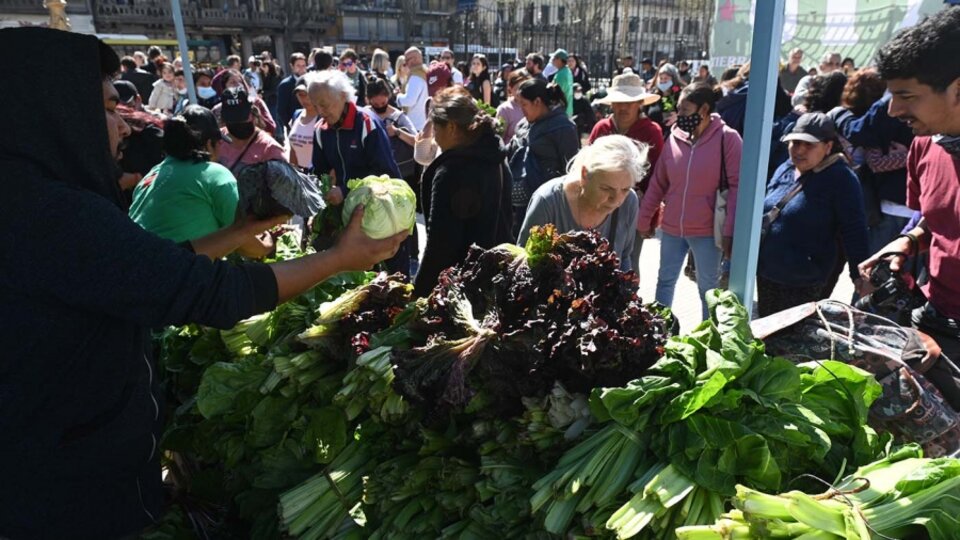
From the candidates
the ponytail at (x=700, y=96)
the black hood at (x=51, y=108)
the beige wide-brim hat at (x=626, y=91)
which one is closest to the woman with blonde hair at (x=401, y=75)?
the beige wide-brim hat at (x=626, y=91)

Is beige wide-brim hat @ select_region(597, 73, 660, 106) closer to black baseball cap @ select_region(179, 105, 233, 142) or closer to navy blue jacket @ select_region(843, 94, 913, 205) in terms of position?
navy blue jacket @ select_region(843, 94, 913, 205)

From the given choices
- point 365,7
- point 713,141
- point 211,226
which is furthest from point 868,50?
point 365,7

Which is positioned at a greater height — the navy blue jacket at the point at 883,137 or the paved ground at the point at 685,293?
the navy blue jacket at the point at 883,137

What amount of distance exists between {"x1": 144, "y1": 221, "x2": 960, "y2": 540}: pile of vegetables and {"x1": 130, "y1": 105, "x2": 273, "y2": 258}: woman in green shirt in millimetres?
1366

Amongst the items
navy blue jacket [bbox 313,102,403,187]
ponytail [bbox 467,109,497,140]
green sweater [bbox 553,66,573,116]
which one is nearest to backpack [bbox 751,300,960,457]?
ponytail [bbox 467,109,497,140]

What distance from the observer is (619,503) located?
62.4 inches

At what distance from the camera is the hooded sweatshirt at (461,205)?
333cm

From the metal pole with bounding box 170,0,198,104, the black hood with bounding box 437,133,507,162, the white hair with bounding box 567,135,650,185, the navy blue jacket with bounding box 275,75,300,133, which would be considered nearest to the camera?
the white hair with bounding box 567,135,650,185

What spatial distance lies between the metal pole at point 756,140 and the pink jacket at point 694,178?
8.00 ft

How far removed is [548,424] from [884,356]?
0.97 metres

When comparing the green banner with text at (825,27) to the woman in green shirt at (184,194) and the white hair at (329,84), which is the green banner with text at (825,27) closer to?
the white hair at (329,84)

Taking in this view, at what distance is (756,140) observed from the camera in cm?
203

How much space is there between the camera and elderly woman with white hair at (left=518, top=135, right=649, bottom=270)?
3.04 m

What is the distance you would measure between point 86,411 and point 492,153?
7.54 ft
